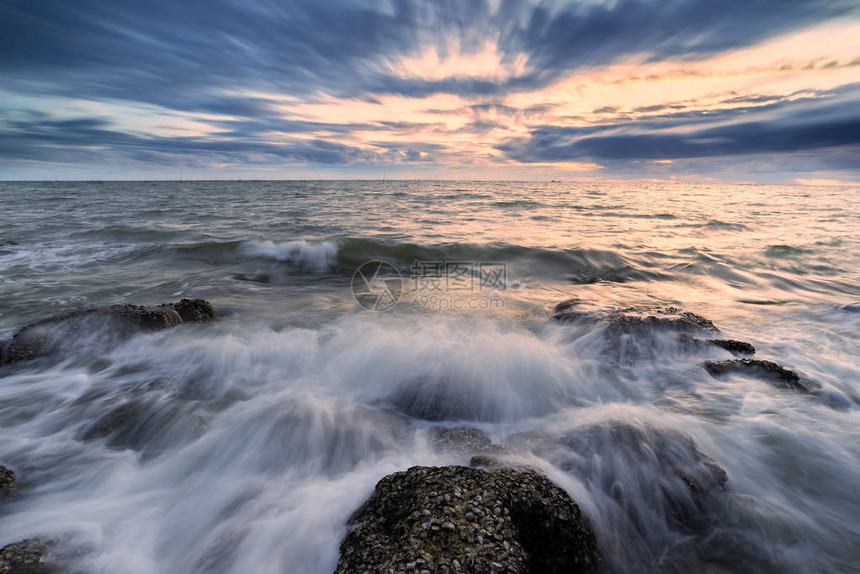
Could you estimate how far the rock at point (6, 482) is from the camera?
3.10 meters

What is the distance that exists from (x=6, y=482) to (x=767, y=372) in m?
8.06

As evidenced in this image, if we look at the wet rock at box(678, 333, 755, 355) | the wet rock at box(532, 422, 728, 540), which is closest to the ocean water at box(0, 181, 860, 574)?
the wet rock at box(532, 422, 728, 540)

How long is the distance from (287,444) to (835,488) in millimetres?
5245

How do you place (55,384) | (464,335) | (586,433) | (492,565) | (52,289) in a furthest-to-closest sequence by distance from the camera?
1. (52,289)
2. (464,335)
3. (55,384)
4. (586,433)
5. (492,565)

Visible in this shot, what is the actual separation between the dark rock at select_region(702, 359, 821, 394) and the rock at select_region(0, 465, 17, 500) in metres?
7.45

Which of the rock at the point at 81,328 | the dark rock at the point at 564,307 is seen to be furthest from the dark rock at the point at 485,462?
the rock at the point at 81,328

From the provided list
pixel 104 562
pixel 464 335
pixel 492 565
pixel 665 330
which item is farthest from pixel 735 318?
pixel 104 562

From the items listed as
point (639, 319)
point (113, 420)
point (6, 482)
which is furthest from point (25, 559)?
point (639, 319)

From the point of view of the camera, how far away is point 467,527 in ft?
6.84

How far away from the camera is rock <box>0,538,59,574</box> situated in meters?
2.25

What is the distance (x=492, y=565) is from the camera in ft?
6.25

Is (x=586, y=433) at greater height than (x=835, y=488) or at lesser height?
greater

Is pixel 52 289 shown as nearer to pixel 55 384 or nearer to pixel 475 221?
pixel 55 384

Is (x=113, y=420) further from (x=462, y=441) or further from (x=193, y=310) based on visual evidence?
(x=462, y=441)
